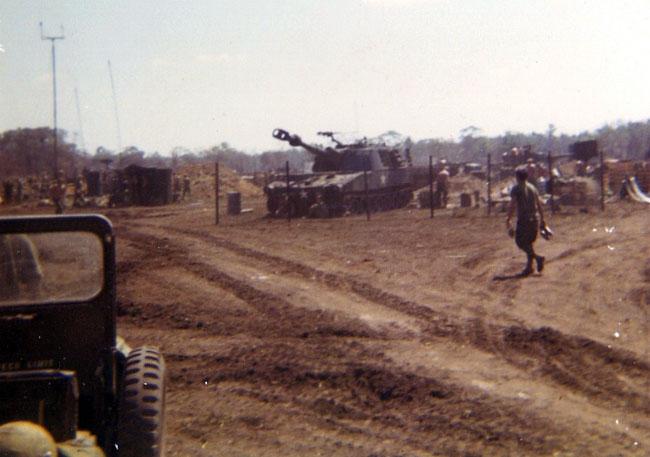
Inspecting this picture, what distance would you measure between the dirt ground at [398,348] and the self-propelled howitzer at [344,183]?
10.7m

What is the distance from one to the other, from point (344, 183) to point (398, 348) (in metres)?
19.5

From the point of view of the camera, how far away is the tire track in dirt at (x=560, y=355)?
23.2ft

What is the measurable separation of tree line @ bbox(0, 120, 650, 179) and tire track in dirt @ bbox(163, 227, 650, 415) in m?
39.0

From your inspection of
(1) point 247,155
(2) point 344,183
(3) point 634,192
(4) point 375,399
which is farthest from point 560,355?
(1) point 247,155

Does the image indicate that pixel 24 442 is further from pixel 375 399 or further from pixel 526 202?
pixel 526 202

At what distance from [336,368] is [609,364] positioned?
7.58 feet

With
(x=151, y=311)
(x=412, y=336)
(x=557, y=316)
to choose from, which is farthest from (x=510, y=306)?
(x=151, y=311)

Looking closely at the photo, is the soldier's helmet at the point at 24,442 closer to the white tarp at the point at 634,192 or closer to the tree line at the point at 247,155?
the white tarp at the point at 634,192

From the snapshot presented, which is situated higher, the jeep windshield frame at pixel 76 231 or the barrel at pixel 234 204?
the jeep windshield frame at pixel 76 231

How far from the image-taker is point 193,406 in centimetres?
698

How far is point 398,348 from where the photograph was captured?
8508mm

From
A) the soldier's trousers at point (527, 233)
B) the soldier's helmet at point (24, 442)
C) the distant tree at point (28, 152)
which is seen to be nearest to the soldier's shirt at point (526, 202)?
the soldier's trousers at point (527, 233)

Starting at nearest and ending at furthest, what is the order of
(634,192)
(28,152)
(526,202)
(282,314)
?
(282,314)
(526,202)
(634,192)
(28,152)

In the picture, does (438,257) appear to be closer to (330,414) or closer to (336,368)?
(336,368)
